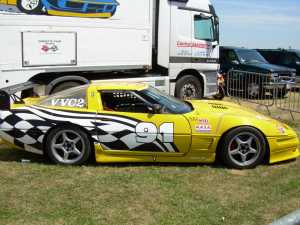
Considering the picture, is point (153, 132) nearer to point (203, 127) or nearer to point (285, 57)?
point (203, 127)

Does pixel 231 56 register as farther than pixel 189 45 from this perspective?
Yes

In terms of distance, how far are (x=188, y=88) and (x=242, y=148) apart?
6.59 m

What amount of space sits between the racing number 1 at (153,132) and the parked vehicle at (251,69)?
700 cm

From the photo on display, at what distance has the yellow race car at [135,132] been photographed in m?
6.30

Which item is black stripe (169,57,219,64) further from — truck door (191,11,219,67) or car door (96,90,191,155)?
car door (96,90,191,155)

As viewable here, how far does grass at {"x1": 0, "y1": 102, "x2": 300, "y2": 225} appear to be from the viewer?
15.4 feet

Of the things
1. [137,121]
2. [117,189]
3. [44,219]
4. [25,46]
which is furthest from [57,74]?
[44,219]

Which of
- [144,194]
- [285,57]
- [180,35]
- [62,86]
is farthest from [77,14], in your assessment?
[285,57]

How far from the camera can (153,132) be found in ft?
20.6

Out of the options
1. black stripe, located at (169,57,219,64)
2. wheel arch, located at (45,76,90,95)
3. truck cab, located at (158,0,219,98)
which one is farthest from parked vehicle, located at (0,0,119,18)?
black stripe, located at (169,57,219,64)

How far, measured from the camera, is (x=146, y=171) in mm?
6234

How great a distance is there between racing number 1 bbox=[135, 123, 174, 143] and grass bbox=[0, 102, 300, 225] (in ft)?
1.35

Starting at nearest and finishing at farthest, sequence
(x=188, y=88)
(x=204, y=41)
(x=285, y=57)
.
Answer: (x=204, y=41)
(x=188, y=88)
(x=285, y=57)

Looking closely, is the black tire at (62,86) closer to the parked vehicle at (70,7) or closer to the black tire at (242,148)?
the parked vehicle at (70,7)
